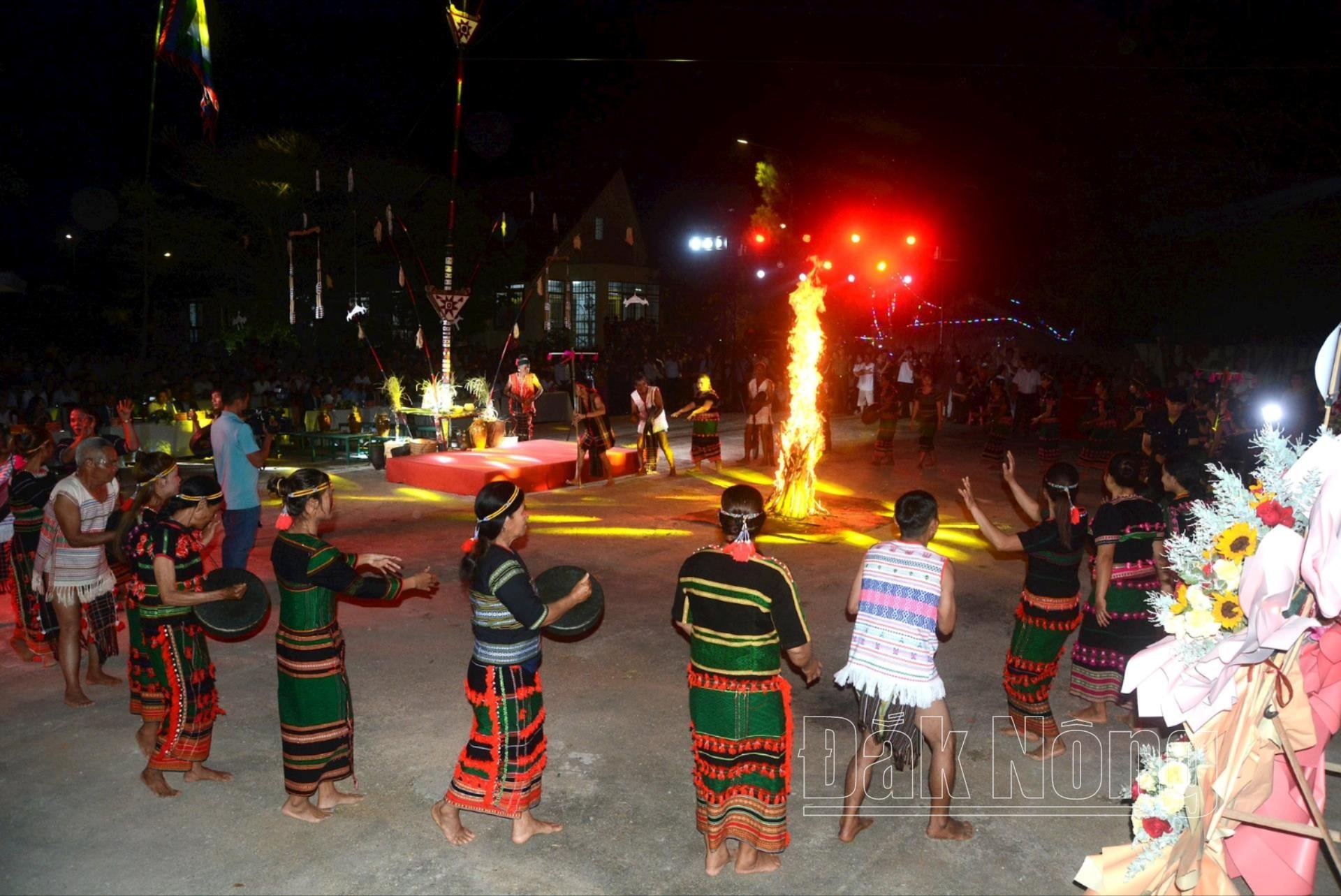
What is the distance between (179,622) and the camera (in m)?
5.00

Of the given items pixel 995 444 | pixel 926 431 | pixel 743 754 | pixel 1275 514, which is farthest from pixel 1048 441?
pixel 743 754

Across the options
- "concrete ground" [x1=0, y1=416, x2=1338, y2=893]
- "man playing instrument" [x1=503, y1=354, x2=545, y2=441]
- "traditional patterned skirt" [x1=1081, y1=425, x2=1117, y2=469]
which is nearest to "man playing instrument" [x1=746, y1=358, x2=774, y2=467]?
"man playing instrument" [x1=503, y1=354, x2=545, y2=441]

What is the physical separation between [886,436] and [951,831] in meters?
12.0

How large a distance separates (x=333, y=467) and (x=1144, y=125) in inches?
902

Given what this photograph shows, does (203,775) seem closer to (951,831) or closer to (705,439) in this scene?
(951,831)

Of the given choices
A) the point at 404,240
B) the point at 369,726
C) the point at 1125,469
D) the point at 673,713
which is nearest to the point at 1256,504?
the point at 1125,469

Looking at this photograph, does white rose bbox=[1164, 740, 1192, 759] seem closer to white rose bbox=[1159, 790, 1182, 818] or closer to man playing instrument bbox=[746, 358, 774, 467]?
white rose bbox=[1159, 790, 1182, 818]

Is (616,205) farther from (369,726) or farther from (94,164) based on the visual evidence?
(369,726)

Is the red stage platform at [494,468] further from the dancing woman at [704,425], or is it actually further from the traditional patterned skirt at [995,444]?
the traditional patterned skirt at [995,444]

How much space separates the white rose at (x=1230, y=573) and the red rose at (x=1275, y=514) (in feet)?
0.72

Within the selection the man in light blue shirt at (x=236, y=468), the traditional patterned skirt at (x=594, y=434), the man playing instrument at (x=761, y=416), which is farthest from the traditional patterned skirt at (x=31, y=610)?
the man playing instrument at (x=761, y=416)

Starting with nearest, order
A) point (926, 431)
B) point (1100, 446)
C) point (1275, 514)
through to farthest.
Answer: point (1275, 514)
point (1100, 446)
point (926, 431)

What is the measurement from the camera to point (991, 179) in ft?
115

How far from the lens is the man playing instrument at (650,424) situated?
587 inches
